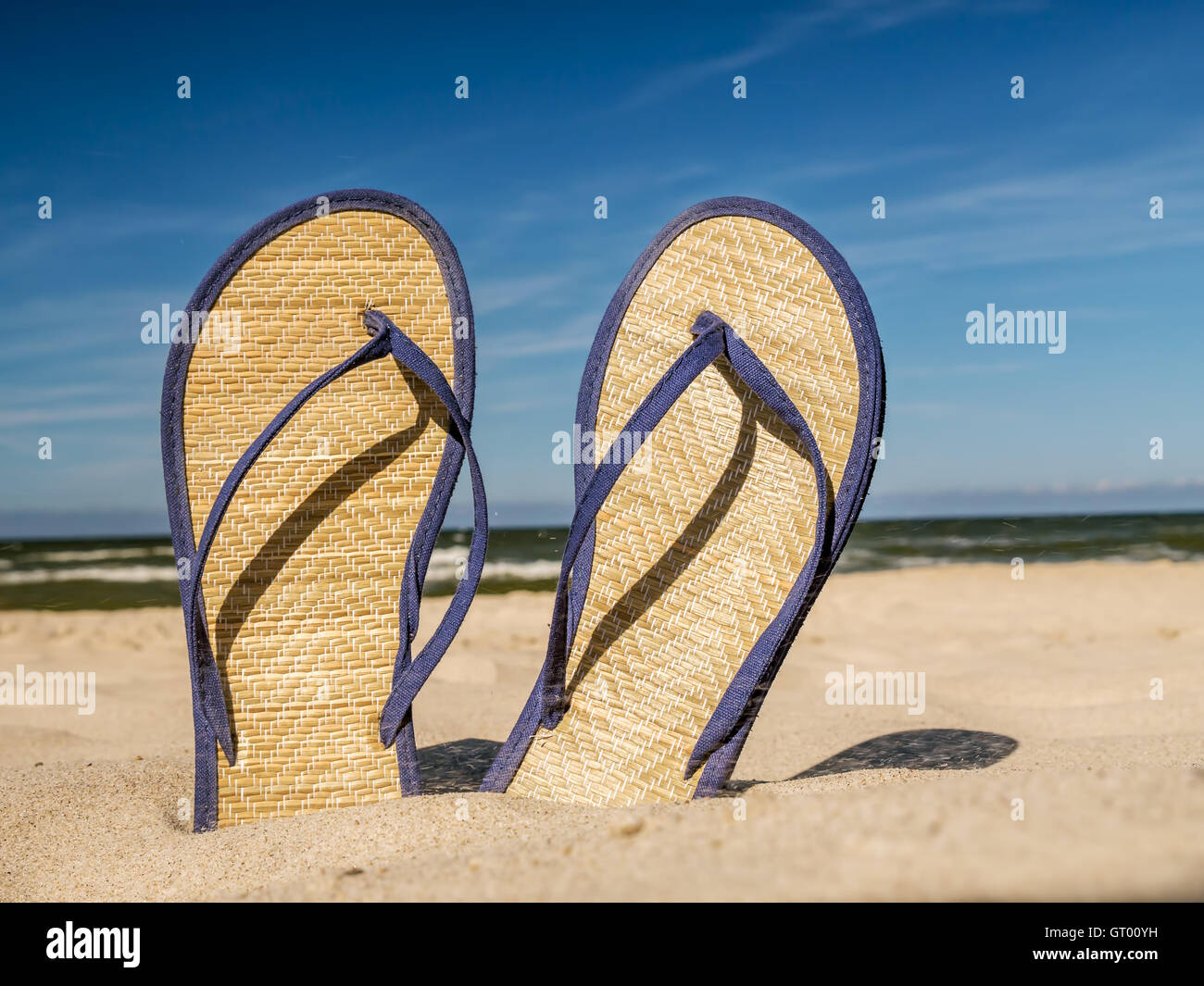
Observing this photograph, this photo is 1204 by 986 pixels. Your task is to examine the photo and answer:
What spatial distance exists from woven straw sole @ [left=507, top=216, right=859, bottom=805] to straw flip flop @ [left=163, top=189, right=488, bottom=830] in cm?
56

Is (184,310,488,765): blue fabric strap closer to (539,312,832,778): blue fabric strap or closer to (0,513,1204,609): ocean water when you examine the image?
(539,312,832,778): blue fabric strap

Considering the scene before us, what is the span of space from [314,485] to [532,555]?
1824 cm

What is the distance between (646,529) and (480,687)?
3.15 m

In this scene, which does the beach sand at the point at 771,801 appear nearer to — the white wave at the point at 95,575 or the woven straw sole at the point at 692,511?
the woven straw sole at the point at 692,511

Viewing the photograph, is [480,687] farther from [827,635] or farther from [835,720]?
[827,635]

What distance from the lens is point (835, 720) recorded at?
497 centimetres

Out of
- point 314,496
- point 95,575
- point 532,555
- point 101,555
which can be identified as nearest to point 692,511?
point 314,496

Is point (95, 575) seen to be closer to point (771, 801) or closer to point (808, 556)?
point (808, 556)

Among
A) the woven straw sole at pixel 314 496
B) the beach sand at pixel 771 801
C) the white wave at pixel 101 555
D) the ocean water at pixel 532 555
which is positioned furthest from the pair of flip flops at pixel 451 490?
the white wave at pixel 101 555

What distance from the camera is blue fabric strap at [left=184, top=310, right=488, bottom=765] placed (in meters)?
2.78

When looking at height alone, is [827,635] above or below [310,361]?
below

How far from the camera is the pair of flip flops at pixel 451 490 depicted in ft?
9.59

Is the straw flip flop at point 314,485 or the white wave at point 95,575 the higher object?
the straw flip flop at point 314,485
